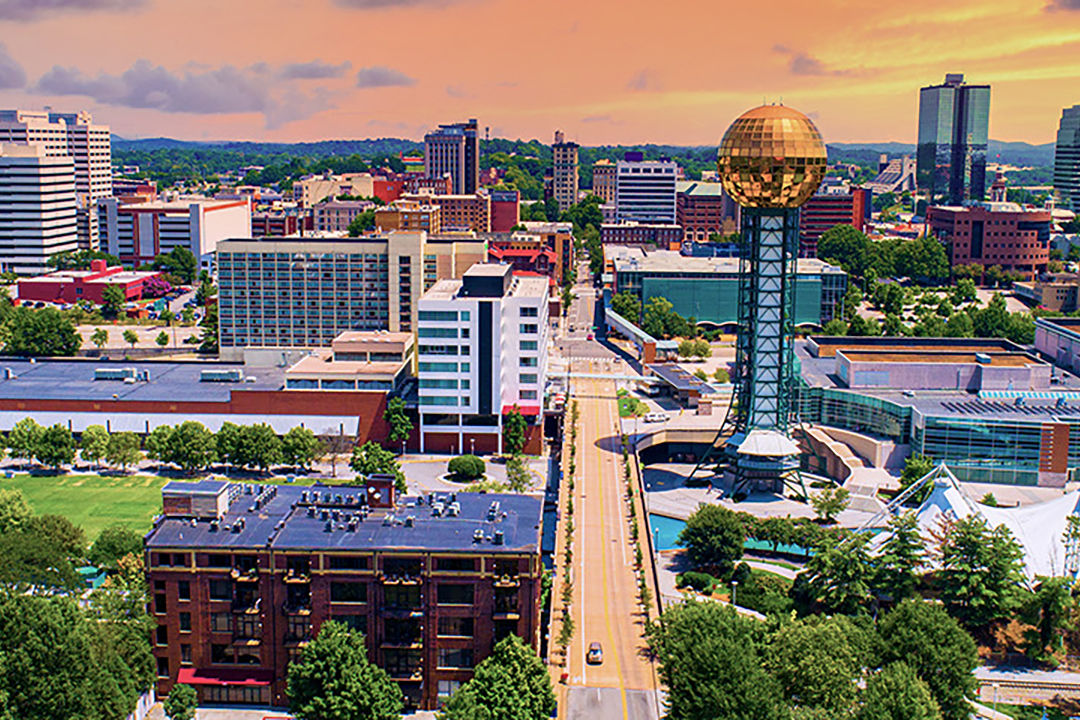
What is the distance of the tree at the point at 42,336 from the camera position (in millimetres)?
163500

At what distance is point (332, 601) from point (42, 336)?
113202 millimetres

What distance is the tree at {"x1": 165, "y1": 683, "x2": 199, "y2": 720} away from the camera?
63625mm

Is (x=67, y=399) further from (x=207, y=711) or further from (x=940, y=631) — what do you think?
(x=940, y=631)

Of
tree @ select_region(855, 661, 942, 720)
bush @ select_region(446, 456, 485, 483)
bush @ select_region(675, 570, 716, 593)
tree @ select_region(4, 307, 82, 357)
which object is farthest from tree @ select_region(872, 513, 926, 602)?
tree @ select_region(4, 307, 82, 357)

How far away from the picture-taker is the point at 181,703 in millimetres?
63938

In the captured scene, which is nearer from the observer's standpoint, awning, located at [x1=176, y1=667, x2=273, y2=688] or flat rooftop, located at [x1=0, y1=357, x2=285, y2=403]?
awning, located at [x1=176, y1=667, x2=273, y2=688]

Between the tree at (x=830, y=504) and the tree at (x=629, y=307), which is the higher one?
the tree at (x=629, y=307)

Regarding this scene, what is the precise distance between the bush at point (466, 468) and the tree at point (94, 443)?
108ft

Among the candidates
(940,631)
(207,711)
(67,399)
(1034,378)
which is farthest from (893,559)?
A: (67,399)

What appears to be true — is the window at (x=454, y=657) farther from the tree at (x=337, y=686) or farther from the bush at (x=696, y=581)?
the bush at (x=696, y=581)

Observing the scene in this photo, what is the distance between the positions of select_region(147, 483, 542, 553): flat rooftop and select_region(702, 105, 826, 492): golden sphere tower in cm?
4342

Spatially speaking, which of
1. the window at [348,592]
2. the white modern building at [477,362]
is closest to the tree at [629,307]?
the white modern building at [477,362]

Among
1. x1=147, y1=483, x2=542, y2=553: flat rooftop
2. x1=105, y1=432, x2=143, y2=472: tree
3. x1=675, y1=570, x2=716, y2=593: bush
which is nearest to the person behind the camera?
x1=147, y1=483, x2=542, y2=553: flat rooftop

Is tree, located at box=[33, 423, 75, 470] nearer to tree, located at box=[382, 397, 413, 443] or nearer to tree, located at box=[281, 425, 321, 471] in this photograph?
tree, located at box=[281, 425, 321, 471]
